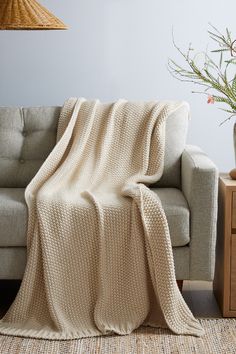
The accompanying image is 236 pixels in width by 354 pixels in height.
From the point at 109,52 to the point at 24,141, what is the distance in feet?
2.67

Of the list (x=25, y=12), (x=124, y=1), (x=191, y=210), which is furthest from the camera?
(x=124, y=1)

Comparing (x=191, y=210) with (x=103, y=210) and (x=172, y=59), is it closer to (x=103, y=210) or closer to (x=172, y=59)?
(x=103, y=210)

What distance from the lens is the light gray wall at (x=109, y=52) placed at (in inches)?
169

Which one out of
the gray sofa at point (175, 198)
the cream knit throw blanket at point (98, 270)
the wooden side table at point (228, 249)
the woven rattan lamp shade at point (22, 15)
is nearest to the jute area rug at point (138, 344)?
the cream knit throw blanket at point (98, 270)

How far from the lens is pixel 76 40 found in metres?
4.31

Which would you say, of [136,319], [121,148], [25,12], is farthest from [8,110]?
[136,319]

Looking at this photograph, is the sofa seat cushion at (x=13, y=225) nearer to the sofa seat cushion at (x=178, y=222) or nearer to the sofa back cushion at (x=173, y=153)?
the sofa seat cushion at (x=178, y=222)

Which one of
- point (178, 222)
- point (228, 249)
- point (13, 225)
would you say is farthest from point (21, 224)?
point (228, 249)

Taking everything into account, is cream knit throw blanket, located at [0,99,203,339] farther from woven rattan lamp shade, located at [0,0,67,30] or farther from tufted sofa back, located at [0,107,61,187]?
woven rattan lamp shade, located at [0,0,67,30]

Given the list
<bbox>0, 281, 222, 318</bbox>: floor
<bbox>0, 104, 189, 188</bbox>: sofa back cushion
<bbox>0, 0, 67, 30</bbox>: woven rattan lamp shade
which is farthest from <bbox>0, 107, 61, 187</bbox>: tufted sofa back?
<bbox>0, 0, 67, 30</bbox>: woven rattan lamp shade

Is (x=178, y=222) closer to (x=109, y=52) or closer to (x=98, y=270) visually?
(x=98, y=270)

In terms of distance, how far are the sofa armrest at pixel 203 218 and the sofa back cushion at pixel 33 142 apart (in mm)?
402

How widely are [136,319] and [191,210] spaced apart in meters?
0.48

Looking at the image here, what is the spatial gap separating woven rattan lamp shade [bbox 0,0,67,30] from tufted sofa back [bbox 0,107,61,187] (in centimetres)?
74
